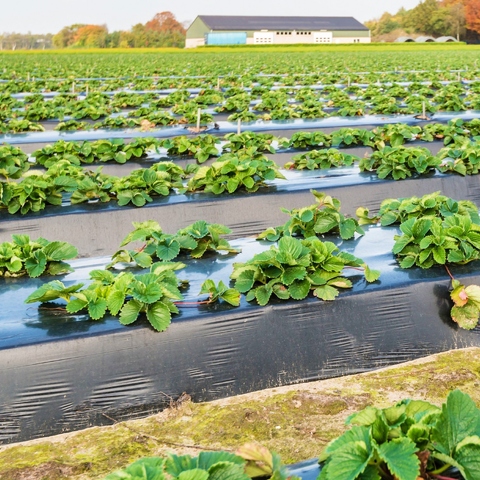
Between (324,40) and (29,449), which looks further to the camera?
(324,40)

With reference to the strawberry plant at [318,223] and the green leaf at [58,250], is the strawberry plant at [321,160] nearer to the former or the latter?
the strawberry plant at [318,223]

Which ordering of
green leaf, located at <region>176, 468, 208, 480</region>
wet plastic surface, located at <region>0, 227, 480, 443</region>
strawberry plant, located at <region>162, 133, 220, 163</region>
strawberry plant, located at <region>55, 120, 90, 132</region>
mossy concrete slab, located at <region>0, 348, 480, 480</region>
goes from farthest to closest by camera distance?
strawberry plant, located at <region>55, 120, 90, 132</region> → strawberry plant, located at <region>162, 133, 220, 163</region> → wet plastic surface, located at <region>0, 227, 480, 443</region> → mossy concrete slab, located at <region>0, 348, 480, 480</region> → green leaf, located at <region>176, 468, 208, 480</region>

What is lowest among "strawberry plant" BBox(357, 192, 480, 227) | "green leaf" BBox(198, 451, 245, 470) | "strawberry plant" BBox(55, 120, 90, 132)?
"green leaf" BBox(198, 451, 245, 470)

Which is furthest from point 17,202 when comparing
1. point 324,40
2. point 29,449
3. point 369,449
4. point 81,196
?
point 324,40

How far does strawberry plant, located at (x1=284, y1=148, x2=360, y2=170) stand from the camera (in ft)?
22.4

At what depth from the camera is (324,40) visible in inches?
3172

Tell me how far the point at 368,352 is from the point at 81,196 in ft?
9.94

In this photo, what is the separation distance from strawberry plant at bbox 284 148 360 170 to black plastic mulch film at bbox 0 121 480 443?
2647 millimetres

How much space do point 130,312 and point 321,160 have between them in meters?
4.14

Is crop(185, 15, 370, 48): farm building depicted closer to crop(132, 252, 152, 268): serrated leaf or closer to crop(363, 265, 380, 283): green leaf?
crop(132, 252, 152, 268): serrated leaf

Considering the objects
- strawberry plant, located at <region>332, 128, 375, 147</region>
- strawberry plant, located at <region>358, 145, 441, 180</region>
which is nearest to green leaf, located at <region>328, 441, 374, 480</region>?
strawberry plant, located at <region>358, 145, 441, 180</region>

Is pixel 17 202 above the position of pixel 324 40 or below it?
below

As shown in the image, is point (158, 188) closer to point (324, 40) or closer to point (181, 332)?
point (181, 332)

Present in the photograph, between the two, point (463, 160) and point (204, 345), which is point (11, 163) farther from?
point (463, 160)
